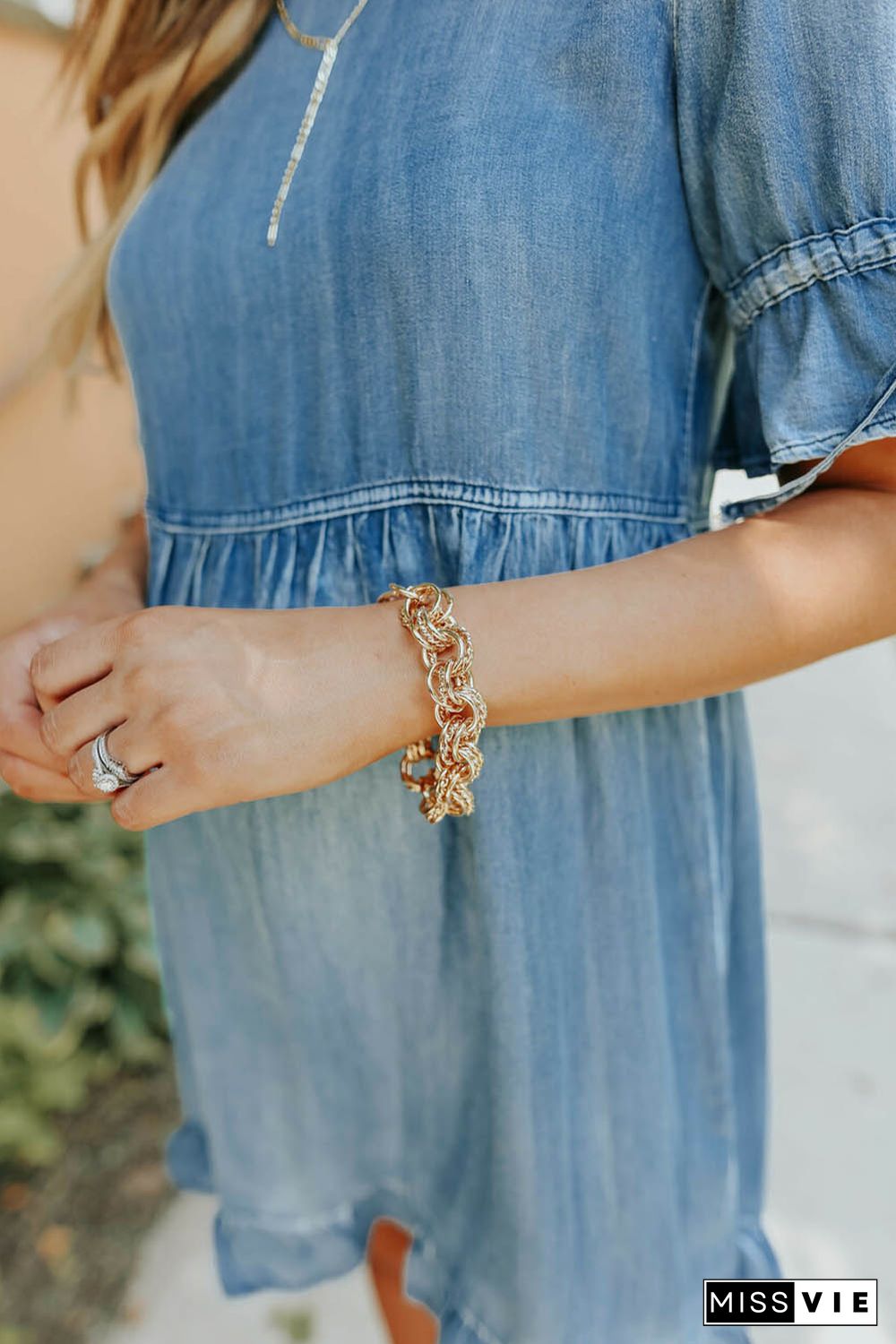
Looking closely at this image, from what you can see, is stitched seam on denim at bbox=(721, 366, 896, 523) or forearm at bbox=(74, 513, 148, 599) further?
forearm at bbox=(74, 513, 148, 599)

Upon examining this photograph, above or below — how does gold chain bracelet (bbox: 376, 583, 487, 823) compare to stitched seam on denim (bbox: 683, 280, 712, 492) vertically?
below

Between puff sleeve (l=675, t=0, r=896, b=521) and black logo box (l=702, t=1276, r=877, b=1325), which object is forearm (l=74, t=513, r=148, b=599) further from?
black logo box (l=702, t=1276, r=877, b=1325)

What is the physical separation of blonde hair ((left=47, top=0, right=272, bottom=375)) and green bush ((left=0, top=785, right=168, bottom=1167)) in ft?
3.64

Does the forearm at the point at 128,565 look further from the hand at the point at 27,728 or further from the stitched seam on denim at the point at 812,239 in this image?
the stitched seam on denim at the point at 812,239

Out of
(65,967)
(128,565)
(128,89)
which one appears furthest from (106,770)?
(65,967)

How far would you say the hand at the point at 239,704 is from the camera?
2.21 feet

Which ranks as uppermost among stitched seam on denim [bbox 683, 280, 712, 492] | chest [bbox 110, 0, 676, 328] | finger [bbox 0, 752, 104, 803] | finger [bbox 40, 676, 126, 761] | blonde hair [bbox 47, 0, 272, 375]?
blonde hair [bbox 47, 0, 272, 375]

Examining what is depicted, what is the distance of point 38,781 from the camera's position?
0.82 metres

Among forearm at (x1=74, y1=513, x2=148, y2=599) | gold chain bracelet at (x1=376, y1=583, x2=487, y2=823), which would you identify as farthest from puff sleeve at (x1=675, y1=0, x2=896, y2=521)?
forearm at (x1=74, y1=513, x2=148, y2=599)

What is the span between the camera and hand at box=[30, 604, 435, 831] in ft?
2.21

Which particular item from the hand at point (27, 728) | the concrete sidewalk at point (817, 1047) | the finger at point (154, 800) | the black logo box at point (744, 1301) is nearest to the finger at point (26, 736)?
the hand at point (27, 728)

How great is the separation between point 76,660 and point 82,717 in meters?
0.05

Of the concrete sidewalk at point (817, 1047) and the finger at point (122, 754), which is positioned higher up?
the finger at point (122, 754)

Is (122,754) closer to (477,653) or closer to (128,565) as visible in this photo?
(477,653)
